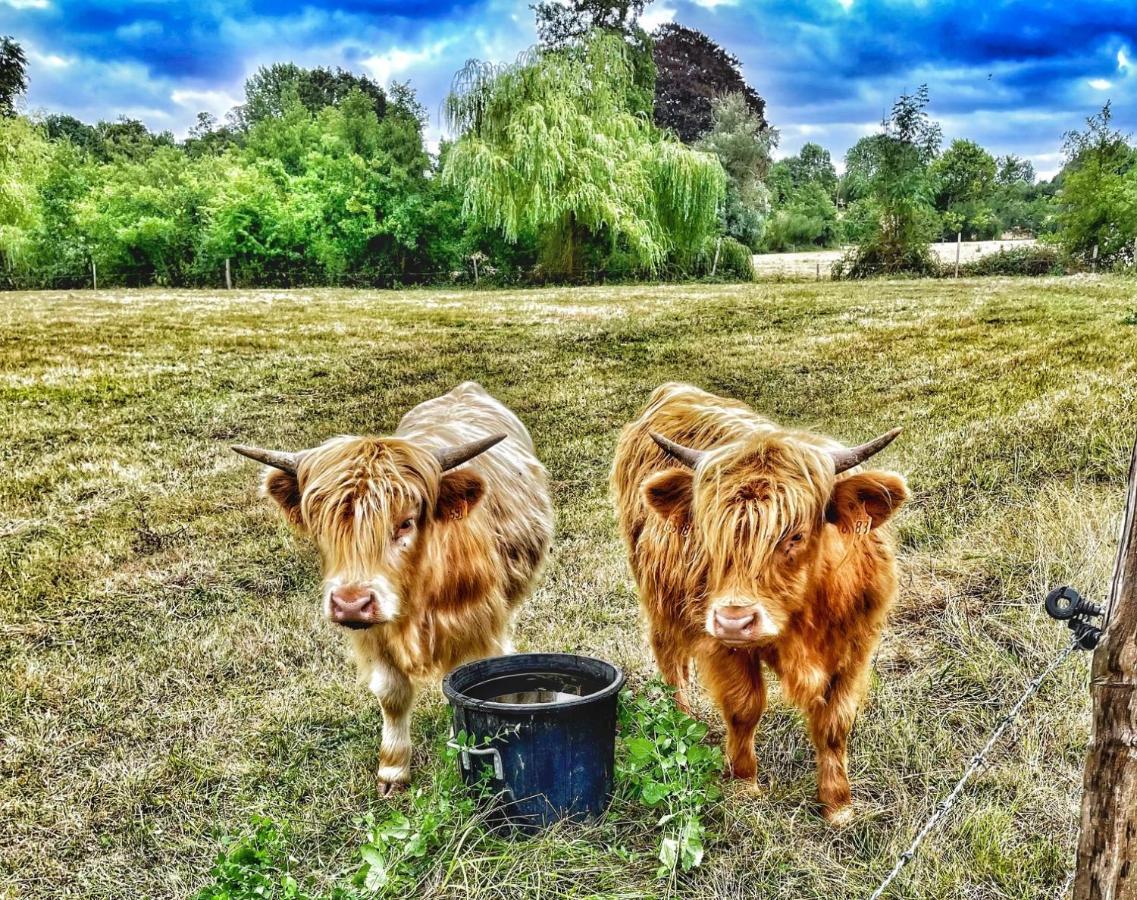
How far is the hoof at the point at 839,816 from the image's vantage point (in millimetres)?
2596

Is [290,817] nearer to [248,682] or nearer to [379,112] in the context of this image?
[248,682]

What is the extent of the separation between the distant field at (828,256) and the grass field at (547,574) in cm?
39

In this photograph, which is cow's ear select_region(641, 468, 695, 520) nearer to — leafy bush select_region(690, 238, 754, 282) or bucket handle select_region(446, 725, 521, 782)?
bucket handle select_region(446, 725, 521, 782)

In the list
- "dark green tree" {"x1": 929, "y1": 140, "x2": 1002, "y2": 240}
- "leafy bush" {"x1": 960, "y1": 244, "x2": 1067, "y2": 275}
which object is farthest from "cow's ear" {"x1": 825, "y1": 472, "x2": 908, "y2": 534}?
"leafy bush" {"x1": 960, "y1": 244, "x2": 1067, "y2": 275}

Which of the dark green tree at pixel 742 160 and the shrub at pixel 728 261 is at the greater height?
the dark green tree at pixel 742 160

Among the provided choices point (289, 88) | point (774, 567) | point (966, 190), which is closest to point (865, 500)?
point (774, 567)

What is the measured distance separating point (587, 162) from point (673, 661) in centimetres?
908

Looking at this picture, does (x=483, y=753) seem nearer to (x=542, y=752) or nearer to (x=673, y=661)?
(x=542, y=752)

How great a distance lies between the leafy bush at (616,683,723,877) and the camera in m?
2.37

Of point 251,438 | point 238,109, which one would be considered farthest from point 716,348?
point 238,109

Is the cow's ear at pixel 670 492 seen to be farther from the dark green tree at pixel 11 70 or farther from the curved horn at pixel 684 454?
the dark green tree at pixel 11 70

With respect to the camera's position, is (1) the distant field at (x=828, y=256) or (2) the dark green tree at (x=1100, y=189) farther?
(1) the distant field at (x=828, y=256)

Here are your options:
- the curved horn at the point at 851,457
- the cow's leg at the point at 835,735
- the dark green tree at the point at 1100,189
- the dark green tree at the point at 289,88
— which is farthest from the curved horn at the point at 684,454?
the dark green tree at the point at 289,88

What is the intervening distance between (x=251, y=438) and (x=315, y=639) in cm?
284
